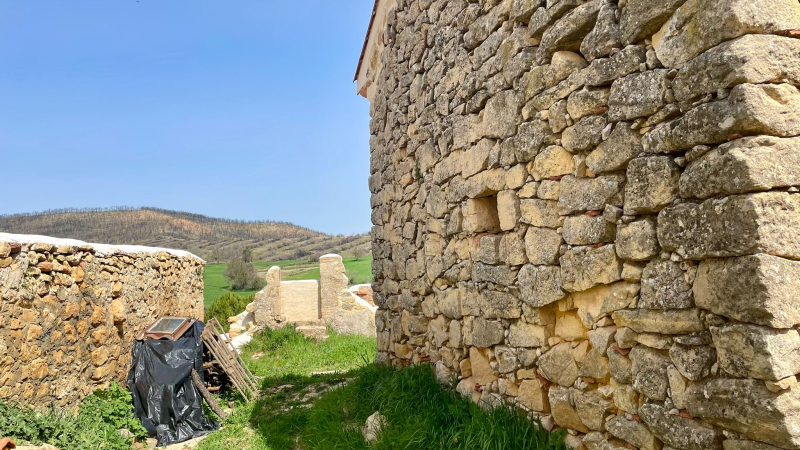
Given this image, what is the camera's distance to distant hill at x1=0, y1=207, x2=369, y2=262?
36.3 m

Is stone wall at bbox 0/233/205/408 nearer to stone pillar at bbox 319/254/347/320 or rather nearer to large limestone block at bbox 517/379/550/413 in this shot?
large limestone block at bbox 517/379/550/413

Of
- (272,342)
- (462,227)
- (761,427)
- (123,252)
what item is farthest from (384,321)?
(272,342)

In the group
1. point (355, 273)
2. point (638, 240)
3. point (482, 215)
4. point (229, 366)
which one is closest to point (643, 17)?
point (638, 240)

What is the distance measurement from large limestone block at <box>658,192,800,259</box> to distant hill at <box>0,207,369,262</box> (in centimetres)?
3680

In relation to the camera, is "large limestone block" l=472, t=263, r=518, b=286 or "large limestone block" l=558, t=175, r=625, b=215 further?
"large limestone block" l=472, t=263, r=518, b=286

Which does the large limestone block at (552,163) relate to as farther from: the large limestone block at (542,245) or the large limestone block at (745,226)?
the large limestone block at (745,226)

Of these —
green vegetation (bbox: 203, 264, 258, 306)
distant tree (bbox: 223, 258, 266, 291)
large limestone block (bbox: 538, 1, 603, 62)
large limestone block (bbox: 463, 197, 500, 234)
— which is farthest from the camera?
distant tree (bbox: 223, 258, 266, 291)

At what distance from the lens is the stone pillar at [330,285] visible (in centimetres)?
1290

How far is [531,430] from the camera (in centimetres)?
305

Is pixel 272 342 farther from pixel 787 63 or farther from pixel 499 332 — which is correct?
pixel 787 63

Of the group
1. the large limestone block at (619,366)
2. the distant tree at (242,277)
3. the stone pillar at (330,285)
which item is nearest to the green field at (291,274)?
the distant tree at (242,277)

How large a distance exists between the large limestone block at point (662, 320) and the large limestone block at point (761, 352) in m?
0.14

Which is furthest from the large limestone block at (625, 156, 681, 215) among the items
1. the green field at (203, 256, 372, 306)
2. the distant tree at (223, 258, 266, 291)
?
the distant tree at (223, 258, 266, 291)

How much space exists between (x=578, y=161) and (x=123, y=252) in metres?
6.00
